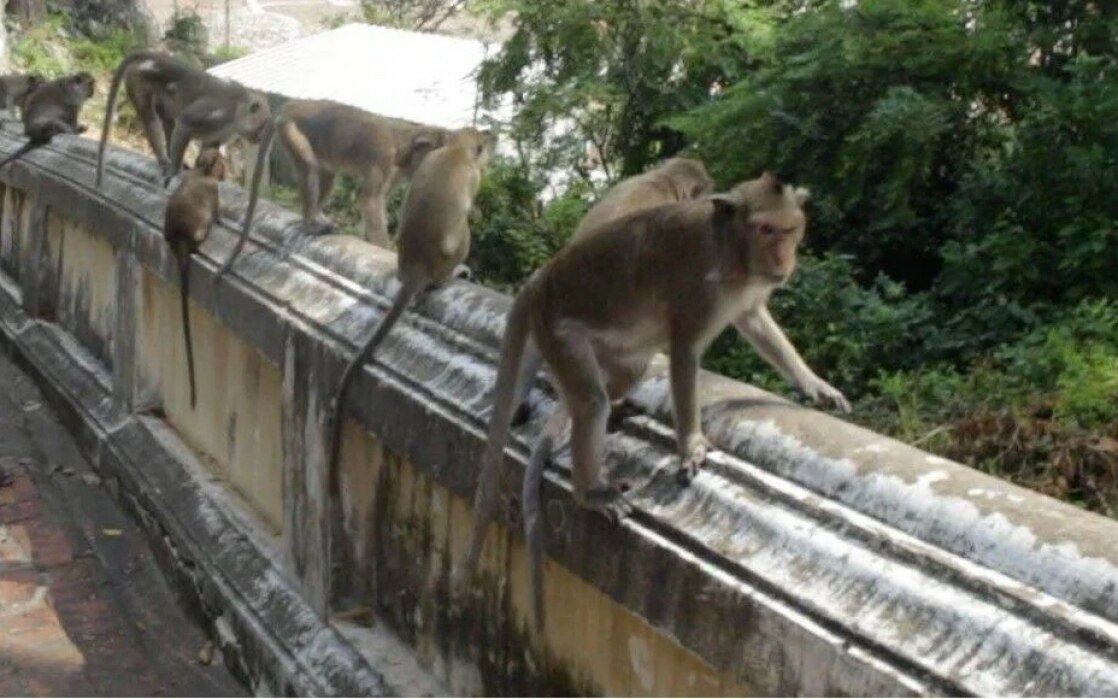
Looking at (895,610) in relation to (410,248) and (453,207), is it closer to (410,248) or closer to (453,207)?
(410,248)

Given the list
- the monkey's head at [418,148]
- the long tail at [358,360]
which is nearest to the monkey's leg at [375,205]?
the monkey's head at [418,148]

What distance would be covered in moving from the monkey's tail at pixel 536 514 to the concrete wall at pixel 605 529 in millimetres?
31

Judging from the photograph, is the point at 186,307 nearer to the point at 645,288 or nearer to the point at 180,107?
the point at 645,288

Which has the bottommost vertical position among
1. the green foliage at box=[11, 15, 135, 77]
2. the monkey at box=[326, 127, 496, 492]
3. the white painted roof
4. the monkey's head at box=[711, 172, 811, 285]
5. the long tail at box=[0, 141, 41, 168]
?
the green foliage at box=[11, 15, 135, 77]

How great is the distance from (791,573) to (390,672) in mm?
1724

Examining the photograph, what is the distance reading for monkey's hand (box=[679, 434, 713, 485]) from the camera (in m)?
2.75

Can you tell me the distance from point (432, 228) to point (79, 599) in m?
1.65

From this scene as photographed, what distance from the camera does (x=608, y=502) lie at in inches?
111

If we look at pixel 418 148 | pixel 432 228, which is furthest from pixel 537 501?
pixel 418 148

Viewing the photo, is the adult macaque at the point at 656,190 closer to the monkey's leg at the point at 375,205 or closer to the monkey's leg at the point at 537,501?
the monkey's leg at the point at 537,501

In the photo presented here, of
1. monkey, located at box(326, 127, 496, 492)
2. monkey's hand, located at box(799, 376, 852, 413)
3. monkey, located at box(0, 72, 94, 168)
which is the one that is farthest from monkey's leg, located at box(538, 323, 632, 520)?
monkey, located at box(0, 72, 94, 168)

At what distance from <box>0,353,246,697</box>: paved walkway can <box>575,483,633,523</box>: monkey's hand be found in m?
2.07

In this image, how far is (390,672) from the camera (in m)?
3.87

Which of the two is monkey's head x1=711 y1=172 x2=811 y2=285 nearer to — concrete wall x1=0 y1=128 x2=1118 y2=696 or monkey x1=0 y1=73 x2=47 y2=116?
concrete wall x1=0 y1=128 x2=1118 y2=696
